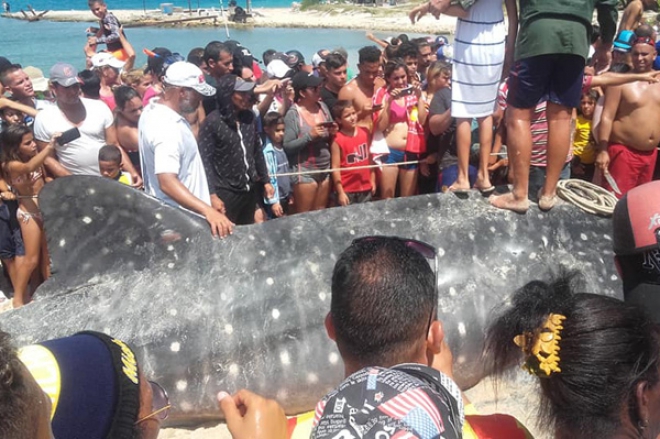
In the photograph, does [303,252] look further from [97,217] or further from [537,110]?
[537,110]

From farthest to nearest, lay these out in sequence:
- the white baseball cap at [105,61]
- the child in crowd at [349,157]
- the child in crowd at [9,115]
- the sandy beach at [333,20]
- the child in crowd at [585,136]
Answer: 1. the sandy beach at [333,20]
2. the white baseball cap at [105,61]
3. the child in crowd at [585,136]
4. the child in crowd at [9,115]
5. the child in crowd at [349,157]

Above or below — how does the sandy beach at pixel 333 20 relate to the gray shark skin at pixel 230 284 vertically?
below

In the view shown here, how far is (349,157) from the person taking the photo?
19.2 feet

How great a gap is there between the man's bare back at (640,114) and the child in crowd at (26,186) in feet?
17.5

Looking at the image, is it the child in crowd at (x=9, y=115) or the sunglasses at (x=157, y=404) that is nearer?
the sunglasses at (x=157, y=404)

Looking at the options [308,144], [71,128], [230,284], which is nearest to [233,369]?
[230,284]

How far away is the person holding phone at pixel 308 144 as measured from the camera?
5.77 meters

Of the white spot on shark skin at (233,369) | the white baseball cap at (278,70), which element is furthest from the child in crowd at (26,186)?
the white baseball cap at (278,70)

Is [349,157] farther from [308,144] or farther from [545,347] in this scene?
[545,347]

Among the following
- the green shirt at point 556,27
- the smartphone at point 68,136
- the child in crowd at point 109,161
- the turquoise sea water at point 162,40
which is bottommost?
the turquoise sea water at point 162,40

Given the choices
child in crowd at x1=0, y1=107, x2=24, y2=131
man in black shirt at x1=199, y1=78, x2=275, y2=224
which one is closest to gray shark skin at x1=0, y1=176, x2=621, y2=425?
man in black shirt at x1=199, y1=78, x2=275, y2=224

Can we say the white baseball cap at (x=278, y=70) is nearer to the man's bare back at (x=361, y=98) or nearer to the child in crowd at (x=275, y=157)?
A: the man's bare back at (x=361, y=98)

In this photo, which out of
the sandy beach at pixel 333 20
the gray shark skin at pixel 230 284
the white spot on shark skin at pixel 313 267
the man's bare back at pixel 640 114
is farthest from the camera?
the sandy beach at pixel 333 20

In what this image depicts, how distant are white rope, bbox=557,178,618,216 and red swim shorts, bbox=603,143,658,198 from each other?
1.51 m
